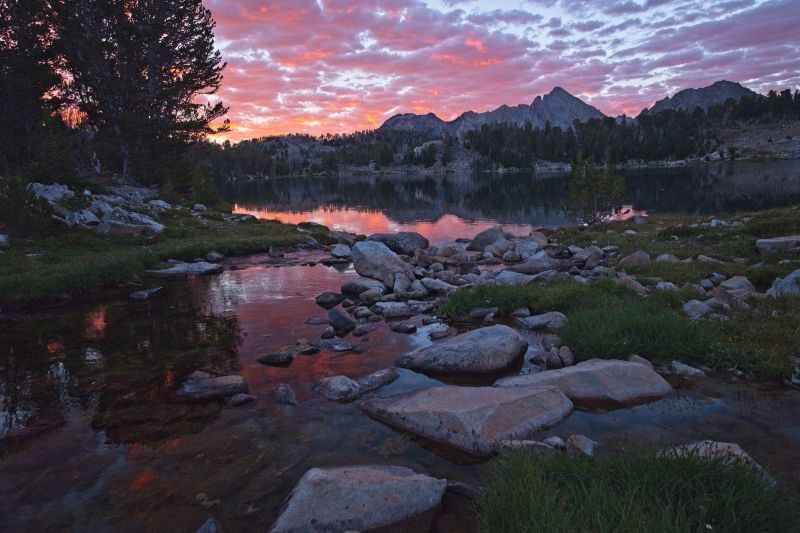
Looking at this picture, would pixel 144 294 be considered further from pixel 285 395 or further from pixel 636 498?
pixel 636 498

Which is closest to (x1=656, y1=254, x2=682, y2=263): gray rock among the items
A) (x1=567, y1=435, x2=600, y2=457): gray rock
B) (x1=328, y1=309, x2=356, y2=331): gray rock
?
(x1=328, y1=309, x2=356, y2=331): gray rock

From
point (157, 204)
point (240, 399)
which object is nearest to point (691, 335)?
point (240, 399)

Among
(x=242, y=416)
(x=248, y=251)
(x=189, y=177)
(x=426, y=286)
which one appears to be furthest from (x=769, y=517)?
(x=189, y=177)

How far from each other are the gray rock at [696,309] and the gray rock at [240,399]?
416 inches

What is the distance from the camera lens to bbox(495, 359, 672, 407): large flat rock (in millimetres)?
7992

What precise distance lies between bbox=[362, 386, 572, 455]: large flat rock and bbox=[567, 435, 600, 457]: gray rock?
2.29ft

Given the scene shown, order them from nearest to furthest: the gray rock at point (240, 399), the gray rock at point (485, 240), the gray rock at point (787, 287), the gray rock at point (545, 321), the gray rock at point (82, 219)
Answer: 1. the gray rock at point (240, 399)
2. the gray rock at point (787, 287)
3. the gray rock at point (545, 321)
4. the gray rock at point (82, 219)
5. the gray rock at point (485, 240)

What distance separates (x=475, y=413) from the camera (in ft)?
23.0


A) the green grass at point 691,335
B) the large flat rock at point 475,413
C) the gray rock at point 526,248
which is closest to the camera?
the large flat rock at point 475,413

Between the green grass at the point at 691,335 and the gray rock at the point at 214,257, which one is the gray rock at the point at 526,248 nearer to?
the green grass at the point at 691,335

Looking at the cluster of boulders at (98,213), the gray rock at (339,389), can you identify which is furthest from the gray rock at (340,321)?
the cluster of boulders at (98,213)

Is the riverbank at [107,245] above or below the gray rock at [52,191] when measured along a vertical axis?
below

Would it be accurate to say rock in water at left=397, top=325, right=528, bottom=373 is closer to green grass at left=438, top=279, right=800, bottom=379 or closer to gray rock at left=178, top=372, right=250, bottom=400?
green grass at left=438, top=279, right=800, bottom=379

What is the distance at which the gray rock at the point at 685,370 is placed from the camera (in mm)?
8875
